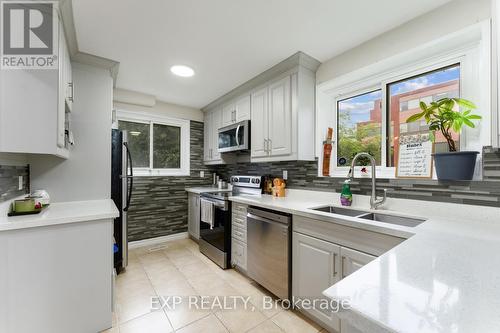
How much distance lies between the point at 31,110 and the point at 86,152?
33.0 inches

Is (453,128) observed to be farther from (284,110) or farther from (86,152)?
(86,152)

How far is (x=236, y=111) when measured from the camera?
305cm

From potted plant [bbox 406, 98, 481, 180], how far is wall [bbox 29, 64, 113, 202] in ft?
8.94

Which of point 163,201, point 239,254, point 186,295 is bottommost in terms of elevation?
point 186,295

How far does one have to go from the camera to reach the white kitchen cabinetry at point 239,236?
2.38 m

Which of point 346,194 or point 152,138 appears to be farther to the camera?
point 152,138

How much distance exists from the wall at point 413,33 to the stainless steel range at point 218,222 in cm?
166

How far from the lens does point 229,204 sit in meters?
2.60

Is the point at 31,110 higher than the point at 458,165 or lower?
higher

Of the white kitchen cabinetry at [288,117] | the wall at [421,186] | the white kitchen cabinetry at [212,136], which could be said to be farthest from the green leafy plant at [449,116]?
the white kitchen cabinetry at [212,136]

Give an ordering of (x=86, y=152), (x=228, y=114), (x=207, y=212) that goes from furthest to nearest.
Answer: (x=228, y=114)
(x=207, y=212)
(x=86, y=152)


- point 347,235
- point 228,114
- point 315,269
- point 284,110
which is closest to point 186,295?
point 315,269

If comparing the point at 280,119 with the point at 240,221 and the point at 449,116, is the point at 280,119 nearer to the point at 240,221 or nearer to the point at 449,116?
the point at 240,221

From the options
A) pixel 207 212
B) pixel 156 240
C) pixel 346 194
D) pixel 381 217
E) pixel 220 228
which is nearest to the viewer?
pixel 381 217
